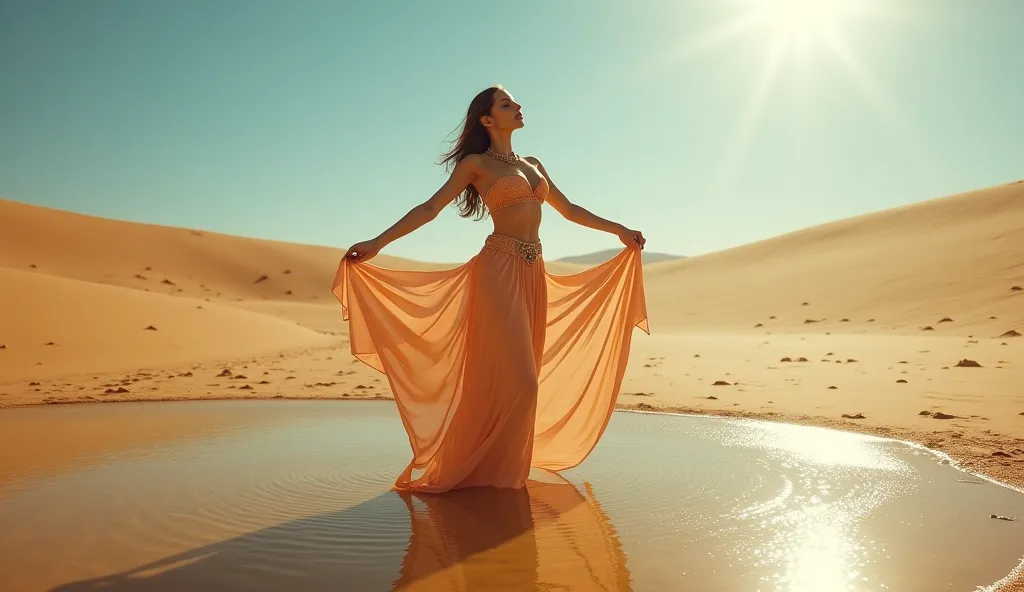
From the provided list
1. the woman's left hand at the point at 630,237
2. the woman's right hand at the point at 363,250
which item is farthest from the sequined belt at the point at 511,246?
the woman's left hand at the point at 630,237

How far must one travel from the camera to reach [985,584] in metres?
2.96

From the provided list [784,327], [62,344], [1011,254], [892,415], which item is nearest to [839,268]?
[1011,254]

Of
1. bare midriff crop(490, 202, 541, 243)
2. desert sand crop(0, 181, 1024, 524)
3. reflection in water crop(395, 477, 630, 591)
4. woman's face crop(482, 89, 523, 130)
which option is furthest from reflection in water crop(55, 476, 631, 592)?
desert sand crop(0, 181, 1024, 524)

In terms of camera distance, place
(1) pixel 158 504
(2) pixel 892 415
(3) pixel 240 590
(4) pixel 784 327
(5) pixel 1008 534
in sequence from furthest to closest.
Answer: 1. (4) pixel 784 327
2. (2) pixel 892 415
3. (1) pixel 158 504
4. (5) pixel 1008 534
5. (3) pixel 240 590

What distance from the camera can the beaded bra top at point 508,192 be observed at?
487cm

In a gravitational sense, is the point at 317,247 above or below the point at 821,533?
above

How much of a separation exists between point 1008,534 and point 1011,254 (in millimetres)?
26508

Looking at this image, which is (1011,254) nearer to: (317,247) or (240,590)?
(240,590)

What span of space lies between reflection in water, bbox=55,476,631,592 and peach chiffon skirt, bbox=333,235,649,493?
51 centimetres

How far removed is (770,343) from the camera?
15719mm

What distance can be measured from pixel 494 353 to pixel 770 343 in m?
12.4

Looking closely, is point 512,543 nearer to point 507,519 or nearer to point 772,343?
point 507,519

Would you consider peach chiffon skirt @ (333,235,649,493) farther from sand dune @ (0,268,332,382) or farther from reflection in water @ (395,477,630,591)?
sand dune @ (0,268,332,382)

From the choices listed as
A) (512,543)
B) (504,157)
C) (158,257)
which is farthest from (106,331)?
(158,257)
